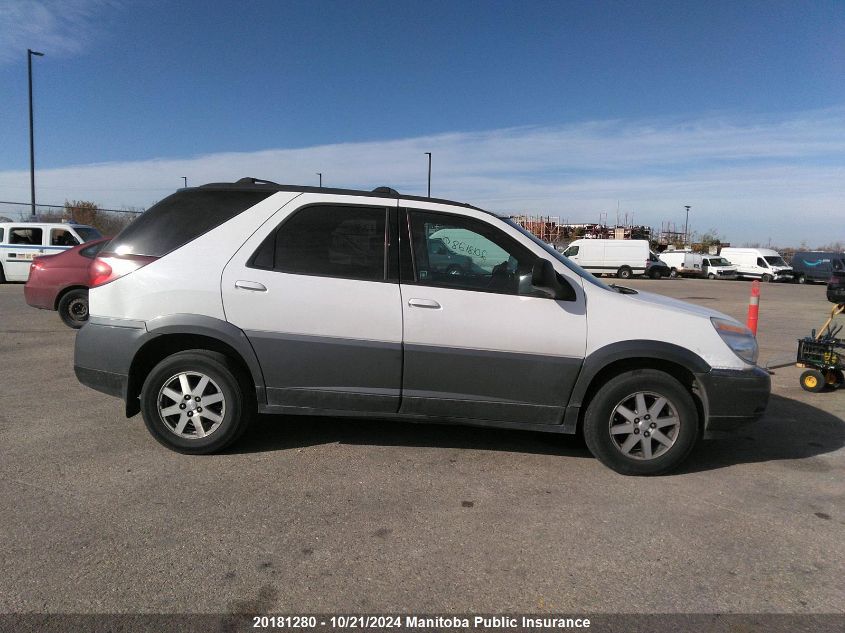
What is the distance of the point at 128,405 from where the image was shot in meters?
4.23

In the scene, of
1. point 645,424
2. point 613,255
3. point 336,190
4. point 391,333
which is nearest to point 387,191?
point 336,190

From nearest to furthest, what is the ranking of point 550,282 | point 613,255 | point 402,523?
point 402,523, point 550,282, point 613,255

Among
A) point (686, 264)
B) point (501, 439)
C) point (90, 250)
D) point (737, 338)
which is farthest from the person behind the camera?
point (686, 264)

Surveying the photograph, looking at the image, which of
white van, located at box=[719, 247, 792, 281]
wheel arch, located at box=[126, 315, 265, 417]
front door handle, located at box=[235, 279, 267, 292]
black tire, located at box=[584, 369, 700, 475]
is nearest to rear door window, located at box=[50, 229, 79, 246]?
wheel arch, located at box=[126, 315, 265, 417]

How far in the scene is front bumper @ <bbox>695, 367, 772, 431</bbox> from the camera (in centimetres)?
392

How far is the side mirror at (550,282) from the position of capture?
383 centimetres

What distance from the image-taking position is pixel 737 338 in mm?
4062

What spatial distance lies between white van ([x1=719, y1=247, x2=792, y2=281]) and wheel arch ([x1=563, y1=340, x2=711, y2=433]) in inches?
1510

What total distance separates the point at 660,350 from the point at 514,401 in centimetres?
100

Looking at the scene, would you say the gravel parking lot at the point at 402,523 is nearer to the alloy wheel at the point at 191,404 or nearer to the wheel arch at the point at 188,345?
the alloy wheel at the point at 191,404

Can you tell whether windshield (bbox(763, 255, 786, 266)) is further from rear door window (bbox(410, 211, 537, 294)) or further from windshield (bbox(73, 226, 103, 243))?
rear door window (bbox(410, 211, 537, 294))

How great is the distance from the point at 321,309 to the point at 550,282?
151 cm

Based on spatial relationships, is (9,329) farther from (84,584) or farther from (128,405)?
(84,584)

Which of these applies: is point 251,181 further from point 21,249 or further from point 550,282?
point 21,249
